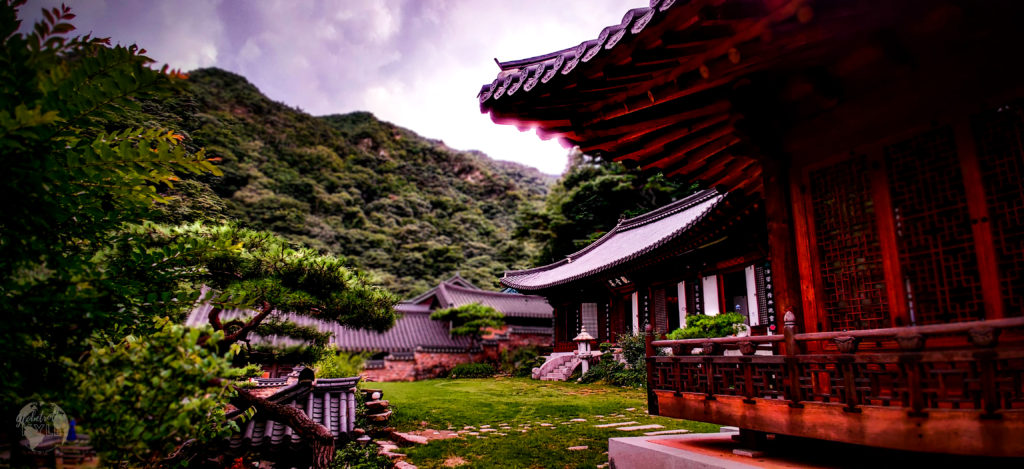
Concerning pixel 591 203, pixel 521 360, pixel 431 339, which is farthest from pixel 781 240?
pixel 591 203

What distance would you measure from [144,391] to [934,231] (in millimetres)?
3988

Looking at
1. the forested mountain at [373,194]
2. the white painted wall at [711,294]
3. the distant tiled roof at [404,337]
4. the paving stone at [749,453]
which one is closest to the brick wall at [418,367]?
the distant tiled roof at [404,337]

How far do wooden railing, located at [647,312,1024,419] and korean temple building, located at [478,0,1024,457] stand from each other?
0.01 meters

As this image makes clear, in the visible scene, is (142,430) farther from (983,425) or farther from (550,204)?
(550,204)

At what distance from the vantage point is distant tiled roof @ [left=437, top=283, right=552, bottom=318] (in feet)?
86.9

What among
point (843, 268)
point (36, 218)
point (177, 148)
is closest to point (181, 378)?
point (36, 218)

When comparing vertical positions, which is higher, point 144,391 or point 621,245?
point 621,245

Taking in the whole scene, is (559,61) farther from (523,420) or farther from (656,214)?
(656,214)

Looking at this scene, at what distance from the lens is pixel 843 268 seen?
3.18 m

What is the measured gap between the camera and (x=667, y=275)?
14.8 metres

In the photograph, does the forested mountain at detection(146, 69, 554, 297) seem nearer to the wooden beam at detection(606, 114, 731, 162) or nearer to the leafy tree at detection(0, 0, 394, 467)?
the leafy tree at detection(0, 0, 394, 467)

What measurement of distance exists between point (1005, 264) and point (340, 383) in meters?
7.13

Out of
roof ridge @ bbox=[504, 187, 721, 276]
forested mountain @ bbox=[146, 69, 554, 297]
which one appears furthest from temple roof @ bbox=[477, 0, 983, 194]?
forested mountain @ bbox=[146, 69, 554, 297]

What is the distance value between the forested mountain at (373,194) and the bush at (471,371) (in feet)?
31.2
